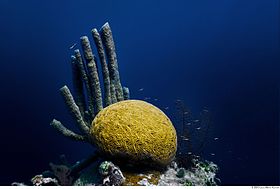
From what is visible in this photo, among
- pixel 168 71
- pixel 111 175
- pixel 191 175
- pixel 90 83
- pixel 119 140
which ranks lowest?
pixel 191 175

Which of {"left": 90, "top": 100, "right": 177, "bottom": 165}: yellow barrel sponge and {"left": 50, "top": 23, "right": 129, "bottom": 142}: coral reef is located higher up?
{"left": 50, "top": 23, "right": 129, "bottom": 142}: coral reef

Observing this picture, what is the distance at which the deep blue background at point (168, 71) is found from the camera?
39.5 ft

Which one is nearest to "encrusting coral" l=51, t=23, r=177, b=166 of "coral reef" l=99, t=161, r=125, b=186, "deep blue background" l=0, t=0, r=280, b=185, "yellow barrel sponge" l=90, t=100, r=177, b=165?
"yellow barrel sponge" l=90, t=100, r=177, b=165

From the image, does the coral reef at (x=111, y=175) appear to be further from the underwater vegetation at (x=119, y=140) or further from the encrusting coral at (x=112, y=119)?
the encrusting coral at (x=112, y=119)

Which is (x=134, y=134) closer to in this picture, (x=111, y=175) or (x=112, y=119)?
(x=112, y=119)

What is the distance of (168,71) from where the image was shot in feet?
54.1

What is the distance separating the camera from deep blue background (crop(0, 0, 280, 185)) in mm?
12030

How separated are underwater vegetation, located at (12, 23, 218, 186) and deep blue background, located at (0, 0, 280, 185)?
192 inches

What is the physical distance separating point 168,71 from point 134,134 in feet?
39.6

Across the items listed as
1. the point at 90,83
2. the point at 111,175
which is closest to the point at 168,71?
the point at 90,83

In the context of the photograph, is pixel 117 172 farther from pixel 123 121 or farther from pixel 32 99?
pixel 32 99

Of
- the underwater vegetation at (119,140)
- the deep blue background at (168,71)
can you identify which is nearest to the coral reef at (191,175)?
the underwater vegetation at (119,140)

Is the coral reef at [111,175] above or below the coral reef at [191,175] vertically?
above

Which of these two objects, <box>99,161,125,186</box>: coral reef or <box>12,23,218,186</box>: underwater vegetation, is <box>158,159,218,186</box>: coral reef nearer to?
<box>12,23,218,186</box>: underwater vegetation
